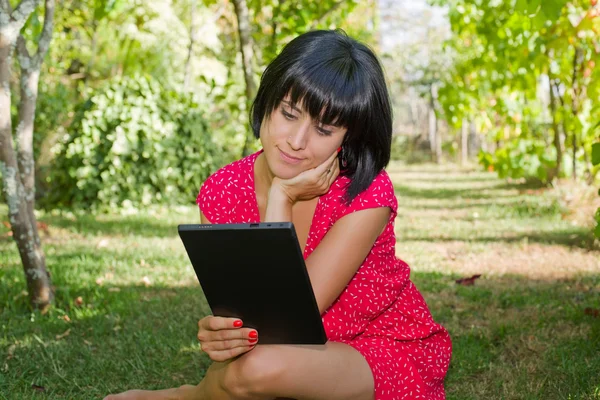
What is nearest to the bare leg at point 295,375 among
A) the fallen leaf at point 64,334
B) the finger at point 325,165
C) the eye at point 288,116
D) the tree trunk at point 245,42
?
the finger at point 325,165

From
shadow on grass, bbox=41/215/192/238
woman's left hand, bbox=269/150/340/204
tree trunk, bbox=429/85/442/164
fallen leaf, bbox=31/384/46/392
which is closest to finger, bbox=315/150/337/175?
woman's left hand, bbox=269/150/340/204

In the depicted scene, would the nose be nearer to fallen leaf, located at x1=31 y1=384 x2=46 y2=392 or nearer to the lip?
the lip

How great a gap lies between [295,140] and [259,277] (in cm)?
49

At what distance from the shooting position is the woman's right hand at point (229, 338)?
6.56ft

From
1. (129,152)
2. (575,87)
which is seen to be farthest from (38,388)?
(575,87)

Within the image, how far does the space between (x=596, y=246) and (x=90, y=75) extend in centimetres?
891

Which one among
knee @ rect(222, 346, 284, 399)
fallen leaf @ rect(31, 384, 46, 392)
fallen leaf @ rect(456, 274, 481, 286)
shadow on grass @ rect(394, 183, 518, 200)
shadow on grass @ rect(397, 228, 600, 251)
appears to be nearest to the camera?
knee @ rect(222, 346, 284, 399)

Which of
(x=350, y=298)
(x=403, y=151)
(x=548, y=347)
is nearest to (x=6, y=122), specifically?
(x=350, y=298)

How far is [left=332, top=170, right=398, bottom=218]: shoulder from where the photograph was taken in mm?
2227

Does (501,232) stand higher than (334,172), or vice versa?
(334,172)

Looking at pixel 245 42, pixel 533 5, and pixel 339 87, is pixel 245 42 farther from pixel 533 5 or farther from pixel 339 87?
pixel 339 87

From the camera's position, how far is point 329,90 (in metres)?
2.09

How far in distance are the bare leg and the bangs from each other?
2.23 feet

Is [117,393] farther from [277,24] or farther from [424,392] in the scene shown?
[277,24]
